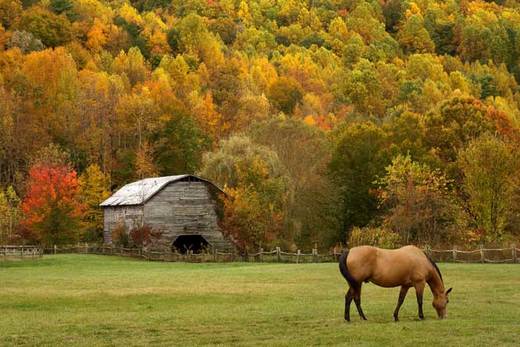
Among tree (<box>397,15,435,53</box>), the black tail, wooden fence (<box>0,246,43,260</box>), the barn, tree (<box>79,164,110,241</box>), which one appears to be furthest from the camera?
tree (<box>397,15,435,53</box>)

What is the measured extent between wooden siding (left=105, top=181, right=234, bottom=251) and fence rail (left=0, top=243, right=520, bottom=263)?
10.7 feet

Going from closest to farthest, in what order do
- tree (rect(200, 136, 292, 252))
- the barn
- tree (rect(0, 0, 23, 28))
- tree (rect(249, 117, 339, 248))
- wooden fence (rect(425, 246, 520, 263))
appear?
wooden fence (rect(425, 246, 520, 263)), tree (rect(200, 136, 292, 252)), tree (rect(249, 117, 339, 248)), the barn, tree (rect(0, 0, 23, 28))

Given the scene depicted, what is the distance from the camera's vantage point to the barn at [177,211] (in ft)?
221

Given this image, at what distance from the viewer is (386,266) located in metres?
20.9

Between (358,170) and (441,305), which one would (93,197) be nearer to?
(358,170)

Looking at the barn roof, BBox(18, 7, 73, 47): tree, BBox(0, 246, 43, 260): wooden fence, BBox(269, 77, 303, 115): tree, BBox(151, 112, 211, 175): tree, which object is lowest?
BBox(0, 246, 43, 260): wooden fence

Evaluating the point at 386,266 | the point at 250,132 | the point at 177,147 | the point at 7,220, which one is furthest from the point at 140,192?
the point at 386,266

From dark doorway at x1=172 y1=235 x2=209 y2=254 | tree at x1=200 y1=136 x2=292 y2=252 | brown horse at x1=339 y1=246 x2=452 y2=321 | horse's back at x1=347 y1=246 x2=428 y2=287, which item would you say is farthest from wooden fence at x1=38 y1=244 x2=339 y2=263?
horse's back at x1=347 y1=246 x2=428 y2=287

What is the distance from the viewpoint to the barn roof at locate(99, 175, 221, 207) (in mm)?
67188

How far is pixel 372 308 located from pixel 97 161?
68007 mm

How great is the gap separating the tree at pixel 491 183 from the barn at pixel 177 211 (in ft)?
67.0

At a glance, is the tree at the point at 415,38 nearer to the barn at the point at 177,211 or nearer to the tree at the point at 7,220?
the barn at the point at 177,211

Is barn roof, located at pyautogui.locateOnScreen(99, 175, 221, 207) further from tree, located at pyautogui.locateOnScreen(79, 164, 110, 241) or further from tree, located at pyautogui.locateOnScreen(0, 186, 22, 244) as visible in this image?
tree, located at pyautogui.locateOnScreen(0, 186, 22, 244)

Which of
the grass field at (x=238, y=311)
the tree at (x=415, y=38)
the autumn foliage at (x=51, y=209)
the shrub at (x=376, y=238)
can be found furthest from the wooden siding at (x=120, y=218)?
the tree at (x=415, y=38)
